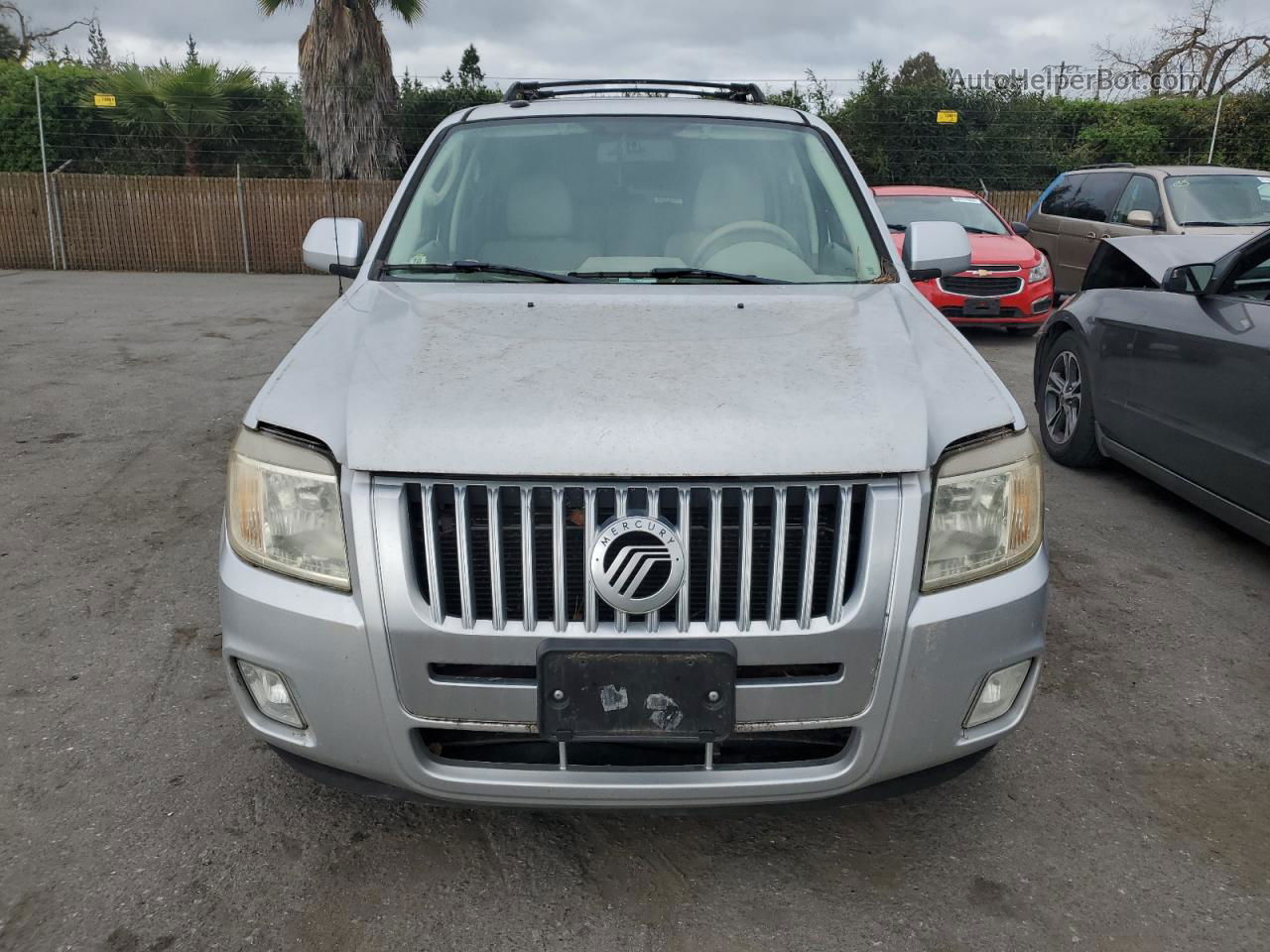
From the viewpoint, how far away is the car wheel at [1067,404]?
18.6 ft

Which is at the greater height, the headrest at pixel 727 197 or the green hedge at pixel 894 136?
the green hedge at pixel 894 136

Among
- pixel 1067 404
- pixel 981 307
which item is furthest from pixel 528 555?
pixel 981 307

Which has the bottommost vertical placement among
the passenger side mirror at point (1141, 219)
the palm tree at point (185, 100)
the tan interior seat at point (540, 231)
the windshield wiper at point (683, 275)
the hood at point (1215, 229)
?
the hood at point (1215, 229)

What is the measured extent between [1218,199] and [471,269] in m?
9.65

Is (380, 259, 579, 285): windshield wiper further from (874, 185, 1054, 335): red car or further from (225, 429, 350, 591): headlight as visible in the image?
(874, 185, 1054, 335): red car

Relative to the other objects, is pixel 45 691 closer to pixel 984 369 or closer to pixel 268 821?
pixel 268 821

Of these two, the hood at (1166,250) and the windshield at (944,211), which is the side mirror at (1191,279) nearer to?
the hood at (1166,250)

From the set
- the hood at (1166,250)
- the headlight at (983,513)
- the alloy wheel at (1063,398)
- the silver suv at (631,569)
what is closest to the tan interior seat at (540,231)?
the silver suv at (631,569)

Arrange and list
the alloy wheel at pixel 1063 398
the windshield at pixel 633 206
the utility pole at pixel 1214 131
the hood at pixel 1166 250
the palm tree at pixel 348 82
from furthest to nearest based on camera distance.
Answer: the palm tree at pixel 348 82, the utility pole at pixel 1214 131, the alloy wheel at pixel 1063 398, the hood at pixel 1166 250, the windshield at pixel 633 206

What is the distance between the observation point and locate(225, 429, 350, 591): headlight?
7.13 ft

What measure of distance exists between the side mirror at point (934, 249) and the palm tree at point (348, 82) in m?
16.4

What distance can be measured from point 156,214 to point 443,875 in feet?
58.3

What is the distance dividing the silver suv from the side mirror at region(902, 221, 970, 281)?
1.21 metres

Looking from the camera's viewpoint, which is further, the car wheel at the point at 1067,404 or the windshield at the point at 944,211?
the windshield at the point at 944,211
